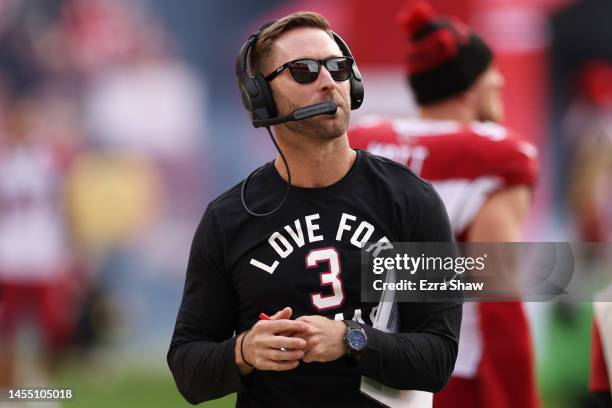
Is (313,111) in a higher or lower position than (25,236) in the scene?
lower

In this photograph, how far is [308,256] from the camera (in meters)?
2.55

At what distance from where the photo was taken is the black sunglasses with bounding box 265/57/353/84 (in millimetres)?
2578

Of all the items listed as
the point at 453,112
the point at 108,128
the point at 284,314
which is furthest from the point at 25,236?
the point at 284,314

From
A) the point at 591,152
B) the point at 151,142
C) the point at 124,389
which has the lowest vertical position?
the point at 124,389

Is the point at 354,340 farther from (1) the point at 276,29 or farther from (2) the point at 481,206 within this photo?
(2) the point at 481,206

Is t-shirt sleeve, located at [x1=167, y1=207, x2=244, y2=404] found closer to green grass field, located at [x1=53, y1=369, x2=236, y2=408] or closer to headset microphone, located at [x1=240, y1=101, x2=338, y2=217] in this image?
headset microphone, located at [x1=240, y1=101, x2=338, y2=217]

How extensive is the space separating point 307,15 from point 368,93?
6.43 meters

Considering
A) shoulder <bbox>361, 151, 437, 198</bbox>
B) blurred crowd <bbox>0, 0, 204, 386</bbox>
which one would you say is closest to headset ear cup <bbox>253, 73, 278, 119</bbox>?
shoulder <bbox>361, 151, 437, 198</bbox>

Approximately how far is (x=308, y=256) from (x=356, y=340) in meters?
0.26

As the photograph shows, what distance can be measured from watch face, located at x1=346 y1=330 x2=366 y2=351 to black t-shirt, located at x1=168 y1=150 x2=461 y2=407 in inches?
2.2

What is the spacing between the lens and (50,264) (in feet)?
27.6

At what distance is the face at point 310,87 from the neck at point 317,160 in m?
0.04

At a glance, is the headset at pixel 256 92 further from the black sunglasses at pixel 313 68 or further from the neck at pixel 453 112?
the neck at pixel 453 112

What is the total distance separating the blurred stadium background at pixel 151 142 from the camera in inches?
328
